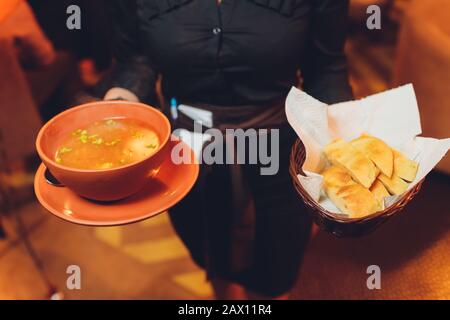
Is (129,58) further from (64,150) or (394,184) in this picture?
(394,184)

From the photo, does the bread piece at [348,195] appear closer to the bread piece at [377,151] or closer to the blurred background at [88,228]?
the bread piece at [377,151]

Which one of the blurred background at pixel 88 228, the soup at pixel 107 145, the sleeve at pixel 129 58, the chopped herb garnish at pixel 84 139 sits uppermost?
the chopped herb garnish at pixel 84 139

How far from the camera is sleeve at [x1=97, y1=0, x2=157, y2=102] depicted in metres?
1.27

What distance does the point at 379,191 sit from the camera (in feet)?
2.90

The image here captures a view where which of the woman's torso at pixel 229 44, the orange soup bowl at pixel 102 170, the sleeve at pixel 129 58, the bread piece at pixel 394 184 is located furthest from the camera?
the sleeve at pixel 129 58

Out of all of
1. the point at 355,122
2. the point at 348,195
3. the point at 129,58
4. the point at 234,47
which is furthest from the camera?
the point at 129,58

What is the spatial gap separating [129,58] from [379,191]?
2.66ft

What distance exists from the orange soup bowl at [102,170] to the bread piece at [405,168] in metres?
0.43

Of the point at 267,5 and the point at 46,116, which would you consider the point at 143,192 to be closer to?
the point at 267,5

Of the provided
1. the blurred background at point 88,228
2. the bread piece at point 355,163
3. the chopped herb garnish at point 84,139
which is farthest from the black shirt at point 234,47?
the chopped herb garnish at point 84,139

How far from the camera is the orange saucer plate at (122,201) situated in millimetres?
844

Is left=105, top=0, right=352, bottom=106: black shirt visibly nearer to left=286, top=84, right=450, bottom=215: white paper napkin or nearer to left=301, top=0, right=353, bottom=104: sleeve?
left=301, top=0, right=353, bottom=104: sleeve

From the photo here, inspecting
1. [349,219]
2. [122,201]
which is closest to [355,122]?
[349,219]
